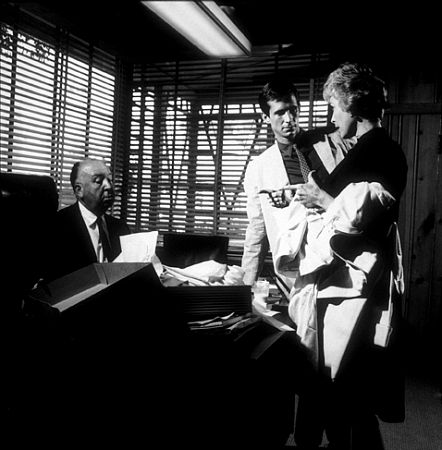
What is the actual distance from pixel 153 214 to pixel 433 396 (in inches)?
104

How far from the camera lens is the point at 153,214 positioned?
14.0ft

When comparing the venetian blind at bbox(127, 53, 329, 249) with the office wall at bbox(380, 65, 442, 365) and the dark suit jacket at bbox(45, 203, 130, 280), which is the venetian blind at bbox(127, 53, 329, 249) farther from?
the dark suit jacket at bbox(45, 203, 130, 280)

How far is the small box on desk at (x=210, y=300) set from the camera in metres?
1.39

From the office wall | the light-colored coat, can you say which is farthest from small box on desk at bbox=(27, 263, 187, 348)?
the office wall

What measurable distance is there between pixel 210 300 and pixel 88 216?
65.4 inches

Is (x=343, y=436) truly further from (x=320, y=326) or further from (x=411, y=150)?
(x=411, y=150)

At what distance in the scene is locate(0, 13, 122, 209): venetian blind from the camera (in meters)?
2.99

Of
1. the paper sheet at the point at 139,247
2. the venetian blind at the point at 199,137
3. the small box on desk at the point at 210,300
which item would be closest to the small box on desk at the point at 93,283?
the small box on desk at the point at 210,300

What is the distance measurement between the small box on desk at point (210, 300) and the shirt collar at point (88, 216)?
160cm

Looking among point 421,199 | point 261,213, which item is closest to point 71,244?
point 261,213

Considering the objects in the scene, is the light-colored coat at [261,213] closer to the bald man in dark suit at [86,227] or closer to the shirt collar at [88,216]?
the bald man in dark suit at [86,227]

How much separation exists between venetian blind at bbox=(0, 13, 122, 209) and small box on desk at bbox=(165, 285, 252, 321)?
2030mm

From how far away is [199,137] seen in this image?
13.6ft

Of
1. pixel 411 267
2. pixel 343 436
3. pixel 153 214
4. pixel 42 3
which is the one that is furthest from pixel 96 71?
pixel 343 436
